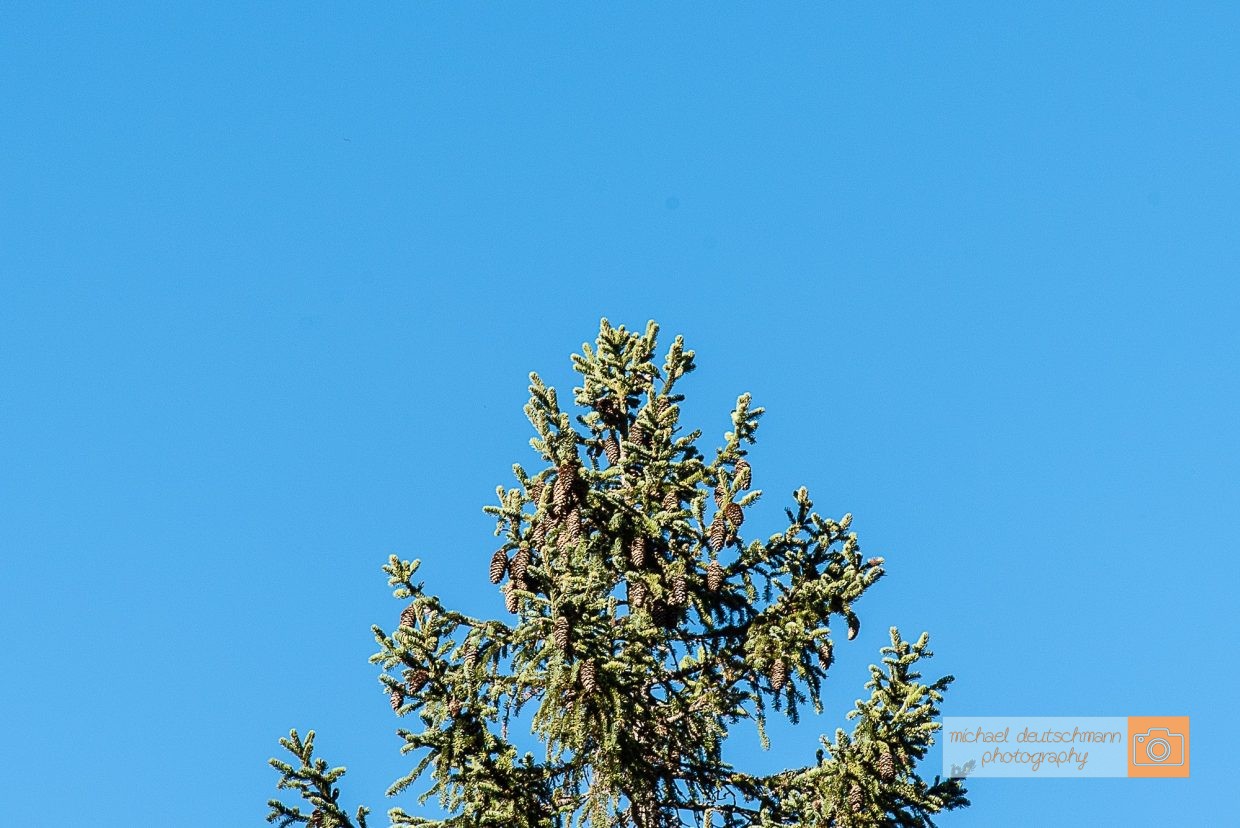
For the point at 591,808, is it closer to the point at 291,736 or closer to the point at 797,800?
the point at 797,800

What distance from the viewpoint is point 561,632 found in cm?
1194

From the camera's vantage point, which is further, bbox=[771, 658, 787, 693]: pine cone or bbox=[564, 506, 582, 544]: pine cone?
bbox=[564, 506, 582, 544]: pine cone

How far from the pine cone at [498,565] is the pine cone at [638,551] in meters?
1.21

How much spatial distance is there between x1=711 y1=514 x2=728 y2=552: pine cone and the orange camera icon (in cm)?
639

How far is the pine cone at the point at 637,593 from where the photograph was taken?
13.6 m

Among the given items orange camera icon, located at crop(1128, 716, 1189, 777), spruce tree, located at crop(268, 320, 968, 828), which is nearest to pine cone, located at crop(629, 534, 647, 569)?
spruce tree, located at crop(268, 320, 968, 828)

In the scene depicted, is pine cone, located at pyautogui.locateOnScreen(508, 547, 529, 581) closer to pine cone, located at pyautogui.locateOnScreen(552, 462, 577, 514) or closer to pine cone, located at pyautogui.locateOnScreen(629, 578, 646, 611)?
pine cone, located at pyautogui.locateOnScreen(552, 462, 577, 514)

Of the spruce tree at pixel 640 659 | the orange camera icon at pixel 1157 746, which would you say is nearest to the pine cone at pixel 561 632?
the spruce tree at pixel 640 659

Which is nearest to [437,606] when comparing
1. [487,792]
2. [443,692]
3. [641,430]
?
[443,692]

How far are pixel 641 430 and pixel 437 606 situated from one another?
8.62 ft

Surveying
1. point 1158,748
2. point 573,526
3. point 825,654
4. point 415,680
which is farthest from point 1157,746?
point 415,680

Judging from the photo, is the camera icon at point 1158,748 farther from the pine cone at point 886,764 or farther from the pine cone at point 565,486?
the pine cone at point 565,486

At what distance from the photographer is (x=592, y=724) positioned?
12.9m

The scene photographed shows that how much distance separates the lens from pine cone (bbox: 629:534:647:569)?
44.0 feet
